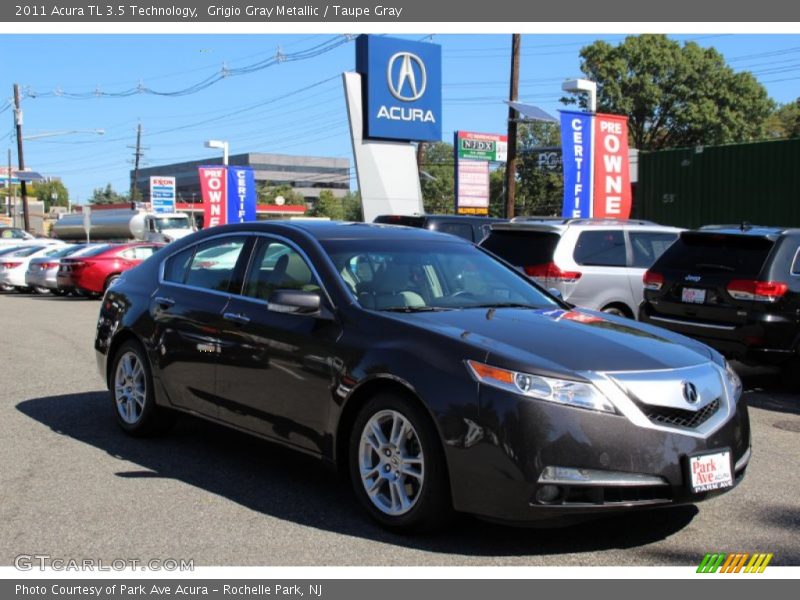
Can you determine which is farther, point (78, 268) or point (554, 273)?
point (78, 268)

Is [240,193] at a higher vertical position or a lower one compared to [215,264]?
higher

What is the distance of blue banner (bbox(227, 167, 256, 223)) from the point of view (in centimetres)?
3203

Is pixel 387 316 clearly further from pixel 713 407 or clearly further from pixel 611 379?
pixel 713 407

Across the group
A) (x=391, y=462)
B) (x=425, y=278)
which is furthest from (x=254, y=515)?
(x=425, y=278)

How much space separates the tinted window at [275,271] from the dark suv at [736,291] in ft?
16.4

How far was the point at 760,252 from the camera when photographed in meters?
8.92

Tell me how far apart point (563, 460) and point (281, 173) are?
166m

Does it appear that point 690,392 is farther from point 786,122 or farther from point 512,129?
point 786,122

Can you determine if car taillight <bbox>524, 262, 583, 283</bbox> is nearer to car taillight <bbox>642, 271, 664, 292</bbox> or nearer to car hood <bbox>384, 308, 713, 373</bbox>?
car taillight <bbox>642, 271, 664, 292</bbox>

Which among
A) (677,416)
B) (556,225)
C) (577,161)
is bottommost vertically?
(677,416)

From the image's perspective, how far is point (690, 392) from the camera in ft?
14.7

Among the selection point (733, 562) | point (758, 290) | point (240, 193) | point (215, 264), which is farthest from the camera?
point (240, 193)

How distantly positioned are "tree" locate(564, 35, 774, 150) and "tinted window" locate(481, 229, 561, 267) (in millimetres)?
47830

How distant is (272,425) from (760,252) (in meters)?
5.71
